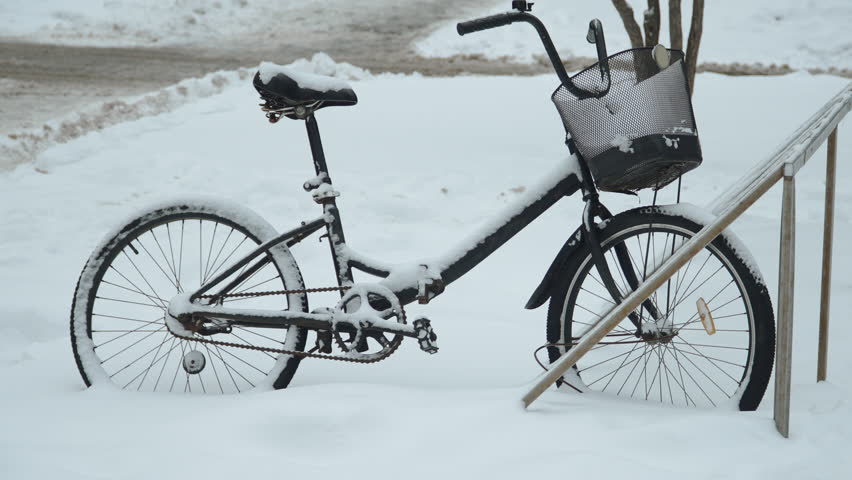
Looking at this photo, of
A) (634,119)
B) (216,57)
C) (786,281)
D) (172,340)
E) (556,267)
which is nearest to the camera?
(786,281)

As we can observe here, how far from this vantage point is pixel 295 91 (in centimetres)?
253

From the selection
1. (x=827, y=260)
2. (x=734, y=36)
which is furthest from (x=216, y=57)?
(x=827, y=260)

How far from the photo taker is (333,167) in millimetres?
5656

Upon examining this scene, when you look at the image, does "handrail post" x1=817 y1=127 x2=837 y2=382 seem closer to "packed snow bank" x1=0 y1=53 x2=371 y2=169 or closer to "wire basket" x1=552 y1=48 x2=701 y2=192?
"wire basket" x1=552 y1=48 x2=701 y2=192

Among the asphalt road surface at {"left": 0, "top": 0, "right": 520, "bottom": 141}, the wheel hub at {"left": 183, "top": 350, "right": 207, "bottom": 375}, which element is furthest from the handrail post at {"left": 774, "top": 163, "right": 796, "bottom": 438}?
the asphalt road surface at {"left": 0, "top": 0, "right": 520, "bottom": 141}

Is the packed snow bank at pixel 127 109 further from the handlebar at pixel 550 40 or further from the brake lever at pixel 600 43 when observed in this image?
the brake lever at pixel 600 43

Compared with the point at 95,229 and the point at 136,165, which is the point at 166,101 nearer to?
the point at 136,165

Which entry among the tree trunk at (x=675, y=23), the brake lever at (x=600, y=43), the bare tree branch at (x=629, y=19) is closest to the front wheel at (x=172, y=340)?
the brake lever at (x=600, y=43)

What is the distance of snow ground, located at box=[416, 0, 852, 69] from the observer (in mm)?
9867

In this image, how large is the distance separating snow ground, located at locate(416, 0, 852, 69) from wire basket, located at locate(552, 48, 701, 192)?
7.71 metres

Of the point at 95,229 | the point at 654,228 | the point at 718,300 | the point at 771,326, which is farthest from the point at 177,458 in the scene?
the point at 95,229

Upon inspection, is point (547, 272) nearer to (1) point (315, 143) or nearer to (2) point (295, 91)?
(1) point (315, 143)

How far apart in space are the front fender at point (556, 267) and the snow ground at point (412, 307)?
35 centimetres

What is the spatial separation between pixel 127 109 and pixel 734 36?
28.5 feet
